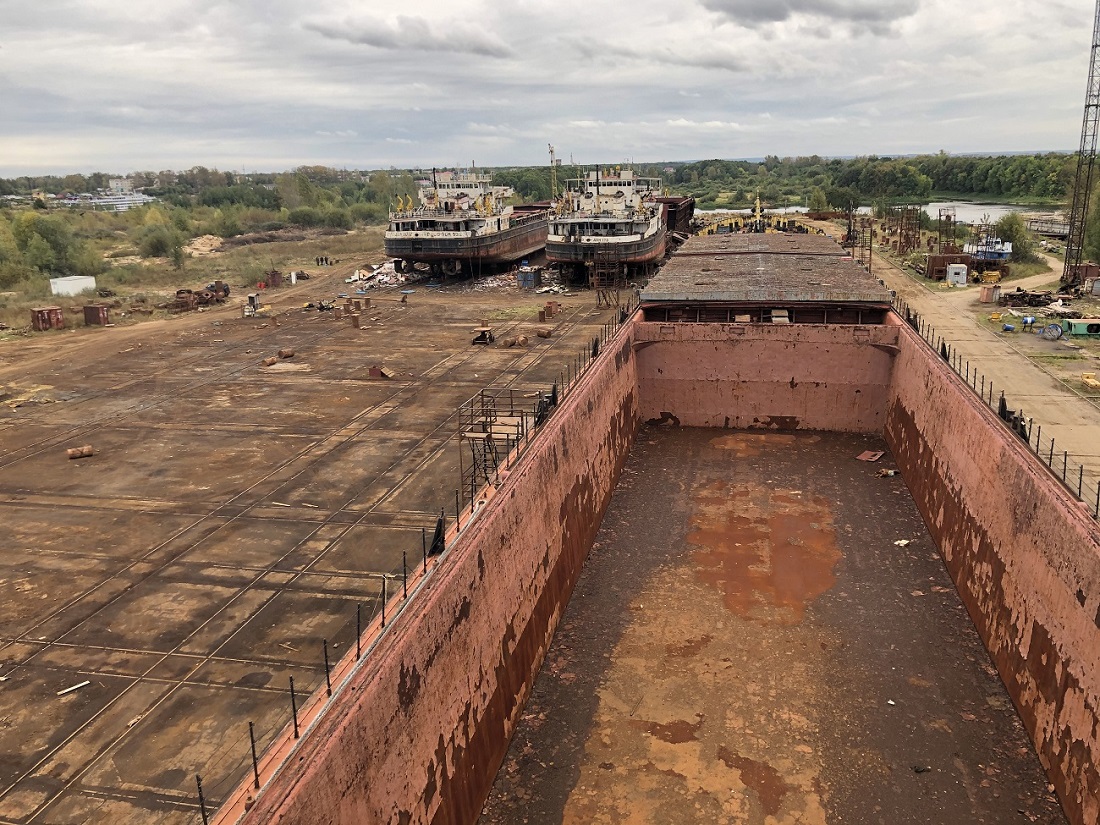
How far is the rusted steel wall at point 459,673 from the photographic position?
21.9 ft

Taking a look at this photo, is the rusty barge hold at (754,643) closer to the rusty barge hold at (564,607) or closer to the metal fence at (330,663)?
the rusty barge hold at (564,607)

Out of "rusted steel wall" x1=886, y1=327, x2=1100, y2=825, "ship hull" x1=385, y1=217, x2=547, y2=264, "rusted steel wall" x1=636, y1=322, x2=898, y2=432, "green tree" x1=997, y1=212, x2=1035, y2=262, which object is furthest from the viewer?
"green tree" x1=997, y1=212, x2=1035, y2=262

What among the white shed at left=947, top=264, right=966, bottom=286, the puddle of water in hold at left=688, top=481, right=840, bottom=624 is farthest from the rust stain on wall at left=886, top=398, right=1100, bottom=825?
the white shed at left=947, top=264, right=966, bottom=286

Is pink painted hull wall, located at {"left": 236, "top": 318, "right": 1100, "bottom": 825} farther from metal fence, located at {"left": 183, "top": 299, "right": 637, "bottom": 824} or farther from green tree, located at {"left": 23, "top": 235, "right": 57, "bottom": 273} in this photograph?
green tree, located at {"left": 23, "top": 235, "right": 57, "bottom": 273}

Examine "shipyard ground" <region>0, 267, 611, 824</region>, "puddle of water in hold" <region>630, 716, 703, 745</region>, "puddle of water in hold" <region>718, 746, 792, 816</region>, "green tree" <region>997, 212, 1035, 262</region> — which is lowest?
"puddle of water in hold" <region>718, 746, 792, 816</region>

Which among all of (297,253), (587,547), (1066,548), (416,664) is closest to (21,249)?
(297,253)

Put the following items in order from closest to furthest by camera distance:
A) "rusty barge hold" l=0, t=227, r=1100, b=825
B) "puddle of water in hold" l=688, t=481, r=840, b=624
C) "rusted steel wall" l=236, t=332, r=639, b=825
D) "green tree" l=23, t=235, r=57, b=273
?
"rusted steel wall" l=236, t=332, r=639, b=825
"rusty barge hold" l=0, t=227, r=1100, b=825
"puddle of water in hold" l=688, t=481, r=840, b=624
"green tree" l=23, t=235, r=57, b=273

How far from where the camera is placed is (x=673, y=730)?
38.0 feet

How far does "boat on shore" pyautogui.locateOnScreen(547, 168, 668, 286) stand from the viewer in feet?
153

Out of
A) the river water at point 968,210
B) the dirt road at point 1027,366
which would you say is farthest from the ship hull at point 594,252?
the river water at point 968,210

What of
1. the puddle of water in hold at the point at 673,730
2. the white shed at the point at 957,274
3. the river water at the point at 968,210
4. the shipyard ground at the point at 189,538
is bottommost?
the puddle of water in hold at the point at 673,730

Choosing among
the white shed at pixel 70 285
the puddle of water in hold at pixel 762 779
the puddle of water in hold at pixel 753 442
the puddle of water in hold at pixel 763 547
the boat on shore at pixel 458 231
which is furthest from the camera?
the boat on shore at pixel 458 231

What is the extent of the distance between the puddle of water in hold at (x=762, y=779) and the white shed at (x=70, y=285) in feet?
168

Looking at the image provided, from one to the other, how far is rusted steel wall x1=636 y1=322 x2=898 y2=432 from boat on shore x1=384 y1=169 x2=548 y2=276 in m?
28.7
